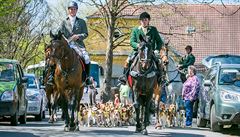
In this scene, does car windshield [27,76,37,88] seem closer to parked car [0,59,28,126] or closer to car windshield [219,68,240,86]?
parked car [0,59,28,126]

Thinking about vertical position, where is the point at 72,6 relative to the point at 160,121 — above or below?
above

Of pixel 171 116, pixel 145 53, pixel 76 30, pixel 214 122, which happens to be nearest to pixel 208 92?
pixel 171 116

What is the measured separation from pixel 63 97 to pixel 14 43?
37730mm

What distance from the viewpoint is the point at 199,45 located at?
72.1 m

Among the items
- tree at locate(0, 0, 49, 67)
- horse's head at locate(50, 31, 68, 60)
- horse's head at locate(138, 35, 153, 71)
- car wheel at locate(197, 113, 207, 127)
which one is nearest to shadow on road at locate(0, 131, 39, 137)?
horse's head at locate(50, 31, 68, 60)

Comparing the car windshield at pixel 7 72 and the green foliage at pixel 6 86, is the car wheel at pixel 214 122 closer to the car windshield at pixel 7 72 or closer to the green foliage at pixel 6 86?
the green foliage at pixel 6 86

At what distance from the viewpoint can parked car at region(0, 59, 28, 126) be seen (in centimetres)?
2023

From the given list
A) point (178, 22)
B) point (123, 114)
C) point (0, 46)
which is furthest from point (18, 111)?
point (0, 46)

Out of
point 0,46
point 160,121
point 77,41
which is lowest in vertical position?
point 160,121

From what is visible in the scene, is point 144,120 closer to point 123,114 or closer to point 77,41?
point 77,41

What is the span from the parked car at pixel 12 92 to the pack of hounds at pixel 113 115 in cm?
198

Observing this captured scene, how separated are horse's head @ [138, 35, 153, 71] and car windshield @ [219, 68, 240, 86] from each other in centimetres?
364

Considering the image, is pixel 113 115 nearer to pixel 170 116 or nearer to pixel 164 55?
pixel 170 116

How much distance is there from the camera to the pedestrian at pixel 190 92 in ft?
73.5
